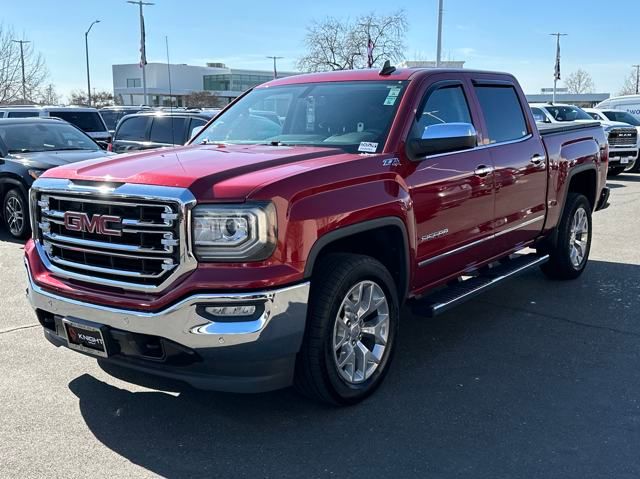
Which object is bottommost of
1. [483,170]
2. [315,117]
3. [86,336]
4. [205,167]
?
[86,336]

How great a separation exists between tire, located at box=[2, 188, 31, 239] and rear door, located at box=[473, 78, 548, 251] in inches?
257

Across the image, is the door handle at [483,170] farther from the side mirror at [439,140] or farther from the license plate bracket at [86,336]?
the license plate bracket at [86,336]

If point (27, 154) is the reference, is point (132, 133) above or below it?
above

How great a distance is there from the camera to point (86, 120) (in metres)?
18.2

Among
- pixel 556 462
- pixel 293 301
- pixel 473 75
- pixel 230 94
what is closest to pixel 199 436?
pixel 293 301

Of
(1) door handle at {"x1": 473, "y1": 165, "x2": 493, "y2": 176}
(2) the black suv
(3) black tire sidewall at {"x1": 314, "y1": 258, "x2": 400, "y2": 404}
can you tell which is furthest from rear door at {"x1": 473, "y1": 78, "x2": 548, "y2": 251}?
(2) the black suv

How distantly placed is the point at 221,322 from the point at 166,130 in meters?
9.74

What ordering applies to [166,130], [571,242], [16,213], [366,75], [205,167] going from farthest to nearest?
1. [166,130]
2. [16,213]
3. [571,242]
4. [366,75]
5. [205,167]

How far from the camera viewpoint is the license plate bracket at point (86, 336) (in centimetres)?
356

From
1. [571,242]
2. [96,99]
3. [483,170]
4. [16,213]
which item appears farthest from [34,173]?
[96,99]

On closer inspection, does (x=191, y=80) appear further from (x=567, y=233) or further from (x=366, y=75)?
(x=366, y=75)

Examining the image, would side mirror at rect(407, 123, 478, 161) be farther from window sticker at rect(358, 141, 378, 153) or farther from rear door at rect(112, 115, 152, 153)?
rear door at rect(112, 115, 152, 153)

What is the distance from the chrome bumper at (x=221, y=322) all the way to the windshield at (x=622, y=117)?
19.8m

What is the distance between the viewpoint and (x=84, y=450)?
3.49 metres
